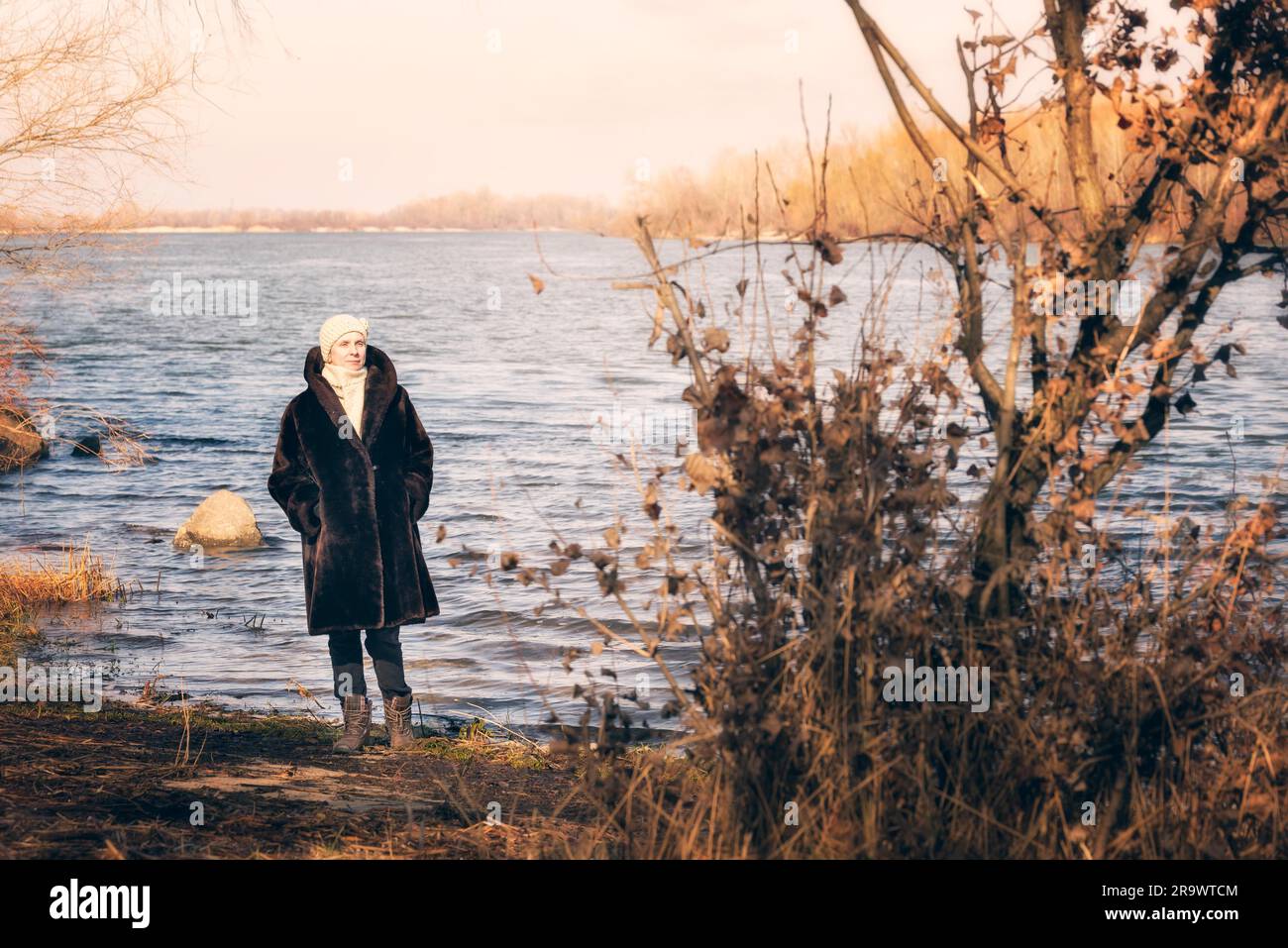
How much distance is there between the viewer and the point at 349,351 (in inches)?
254

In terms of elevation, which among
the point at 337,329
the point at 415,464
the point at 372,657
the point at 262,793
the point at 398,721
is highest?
the point at 337,329

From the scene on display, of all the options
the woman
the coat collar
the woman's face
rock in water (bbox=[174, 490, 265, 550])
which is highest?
the woman's face

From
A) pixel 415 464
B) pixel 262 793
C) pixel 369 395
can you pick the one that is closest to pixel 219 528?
pixel 415 464

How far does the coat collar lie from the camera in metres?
6.46

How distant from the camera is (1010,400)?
15.0ft

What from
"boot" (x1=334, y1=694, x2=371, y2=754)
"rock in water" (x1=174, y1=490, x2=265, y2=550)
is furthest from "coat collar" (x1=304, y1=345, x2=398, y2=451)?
"rock in water" (x1=174, y1=490, x2=265, y2=550)

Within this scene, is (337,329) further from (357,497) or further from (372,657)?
(372,657)

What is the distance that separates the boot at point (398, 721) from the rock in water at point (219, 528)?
28.5 feet

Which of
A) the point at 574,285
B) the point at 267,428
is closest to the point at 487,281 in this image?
the point at 574,285

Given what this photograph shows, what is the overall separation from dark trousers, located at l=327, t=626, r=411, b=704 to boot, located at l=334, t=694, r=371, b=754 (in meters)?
0.04

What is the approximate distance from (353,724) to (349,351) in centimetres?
190

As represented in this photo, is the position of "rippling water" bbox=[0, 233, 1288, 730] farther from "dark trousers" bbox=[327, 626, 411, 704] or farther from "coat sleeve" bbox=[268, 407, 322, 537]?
"coat sleeve" bbox=[268, 407, 322, 537]

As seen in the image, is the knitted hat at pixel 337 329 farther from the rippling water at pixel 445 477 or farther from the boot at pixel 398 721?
the boot at pixel 398 721
